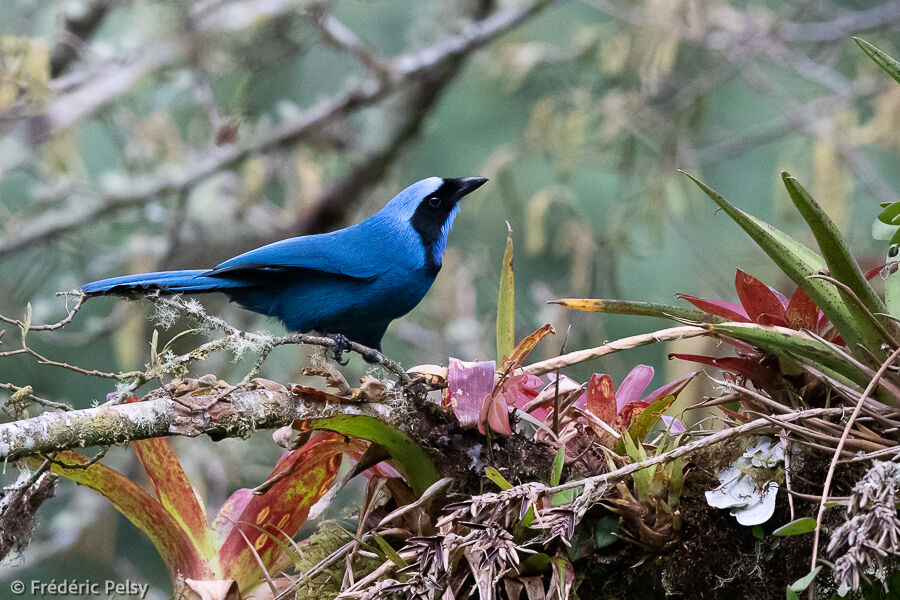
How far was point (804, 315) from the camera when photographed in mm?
1283

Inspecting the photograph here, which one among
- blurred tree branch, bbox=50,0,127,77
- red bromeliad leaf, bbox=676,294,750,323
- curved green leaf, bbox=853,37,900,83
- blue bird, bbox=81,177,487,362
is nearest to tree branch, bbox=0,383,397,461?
red bromeliad leaf, bbox=676,294,750,323

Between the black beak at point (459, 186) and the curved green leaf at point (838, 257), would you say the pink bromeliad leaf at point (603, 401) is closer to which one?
the curved green leaf at point (838, 257)

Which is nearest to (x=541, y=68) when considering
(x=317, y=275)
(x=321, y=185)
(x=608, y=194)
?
(x=608, y=194)

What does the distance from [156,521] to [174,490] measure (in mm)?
56

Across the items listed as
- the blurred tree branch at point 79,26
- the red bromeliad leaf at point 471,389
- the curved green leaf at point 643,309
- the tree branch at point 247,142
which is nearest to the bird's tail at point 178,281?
the red bromeliad leaf at point 471,389

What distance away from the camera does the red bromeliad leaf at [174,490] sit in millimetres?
1326

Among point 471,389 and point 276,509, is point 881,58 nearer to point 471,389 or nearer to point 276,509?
point 471,389

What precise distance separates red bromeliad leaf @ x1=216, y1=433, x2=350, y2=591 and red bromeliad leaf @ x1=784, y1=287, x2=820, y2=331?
2.34ft

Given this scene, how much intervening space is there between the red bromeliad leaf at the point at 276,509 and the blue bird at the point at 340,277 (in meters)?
0.78

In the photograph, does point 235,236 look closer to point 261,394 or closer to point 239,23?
point 239,23

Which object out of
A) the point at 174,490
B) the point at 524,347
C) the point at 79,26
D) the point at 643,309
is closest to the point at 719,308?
the point at 643,309

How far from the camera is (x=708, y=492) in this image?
3.82 ft

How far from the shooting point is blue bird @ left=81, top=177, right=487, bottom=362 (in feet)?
7.45

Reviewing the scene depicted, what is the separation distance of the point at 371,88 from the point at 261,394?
3.43 m
